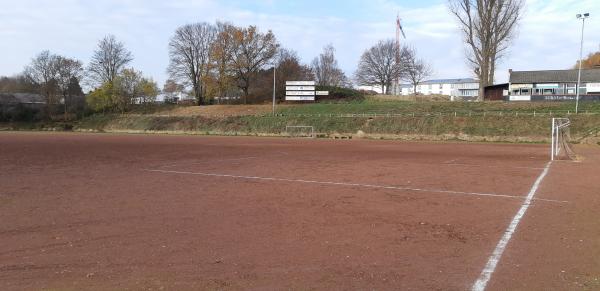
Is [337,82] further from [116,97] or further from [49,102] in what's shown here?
[49,102]

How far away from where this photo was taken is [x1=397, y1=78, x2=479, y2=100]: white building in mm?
131250

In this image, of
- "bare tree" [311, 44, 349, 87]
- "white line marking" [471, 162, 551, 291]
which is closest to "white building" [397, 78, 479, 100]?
"bare tree" [311, 44, 349, 87]

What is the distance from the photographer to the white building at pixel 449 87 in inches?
5167

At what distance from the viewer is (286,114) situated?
6462 centimetres

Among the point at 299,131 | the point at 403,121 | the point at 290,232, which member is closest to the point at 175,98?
the point at 299,131

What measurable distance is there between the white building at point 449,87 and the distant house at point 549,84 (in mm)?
61046

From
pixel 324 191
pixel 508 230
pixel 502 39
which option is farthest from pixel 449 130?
pixel 508 230

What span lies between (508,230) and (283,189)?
23.1ft

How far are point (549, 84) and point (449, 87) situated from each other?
76552mm

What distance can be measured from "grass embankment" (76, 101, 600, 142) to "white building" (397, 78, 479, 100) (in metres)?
72.6

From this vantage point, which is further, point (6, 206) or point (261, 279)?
point (6, 206)

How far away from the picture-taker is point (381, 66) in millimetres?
97875

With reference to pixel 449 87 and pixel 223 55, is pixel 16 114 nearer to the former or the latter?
pixel 223 55

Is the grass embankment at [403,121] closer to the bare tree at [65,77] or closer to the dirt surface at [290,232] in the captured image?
the bare tree at [65,77]
